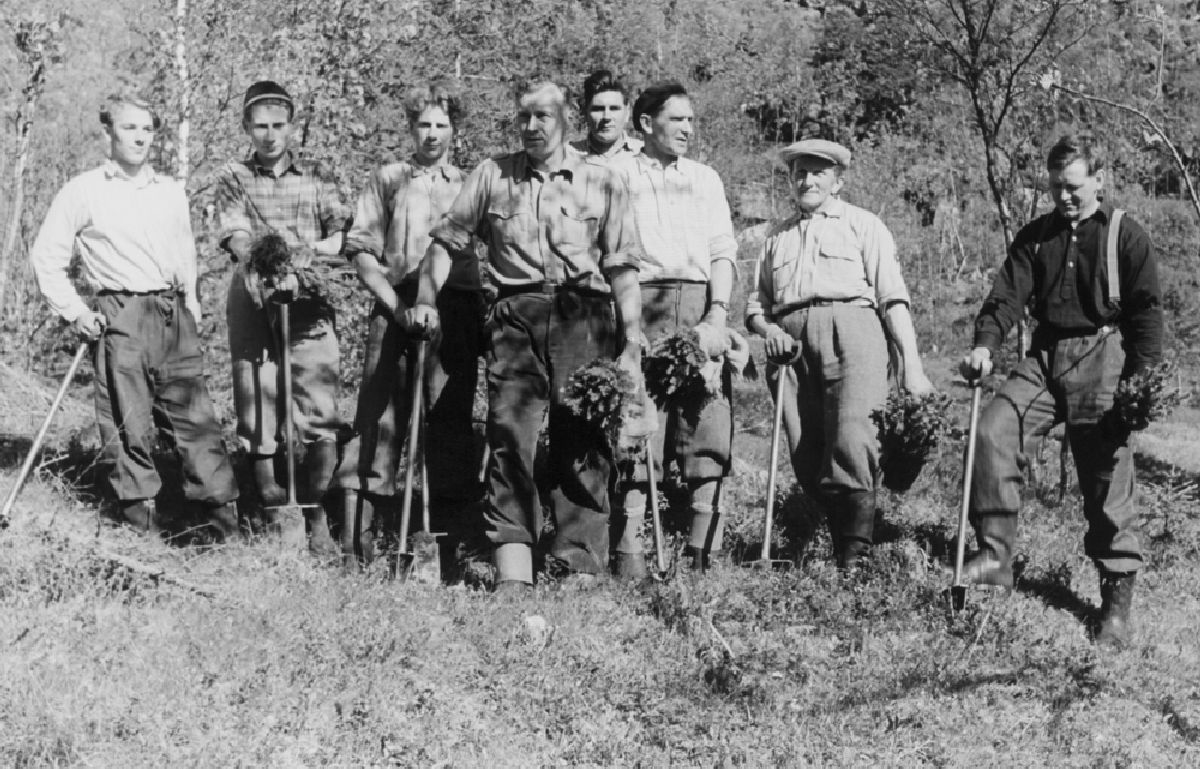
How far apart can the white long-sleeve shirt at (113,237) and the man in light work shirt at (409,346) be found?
914mm

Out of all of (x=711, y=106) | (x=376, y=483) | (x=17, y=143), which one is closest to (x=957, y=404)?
(x=711, y=106)

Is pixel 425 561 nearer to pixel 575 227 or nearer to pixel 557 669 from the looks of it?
pixel 557 669

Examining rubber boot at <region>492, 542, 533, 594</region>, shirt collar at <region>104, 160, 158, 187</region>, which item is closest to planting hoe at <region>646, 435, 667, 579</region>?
rubber boot at <region>492, 542, 533, 594</region>

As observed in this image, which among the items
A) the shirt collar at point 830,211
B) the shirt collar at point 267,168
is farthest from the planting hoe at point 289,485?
the shirt collar at point 830,211

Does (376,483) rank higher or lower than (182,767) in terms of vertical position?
higher

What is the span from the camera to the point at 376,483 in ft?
22.8

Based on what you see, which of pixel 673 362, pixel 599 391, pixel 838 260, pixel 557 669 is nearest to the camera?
pixel 557 669

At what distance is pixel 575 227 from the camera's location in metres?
6.25

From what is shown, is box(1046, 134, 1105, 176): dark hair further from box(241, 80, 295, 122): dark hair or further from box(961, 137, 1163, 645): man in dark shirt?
box(241, 80, 295, 122): dark hair

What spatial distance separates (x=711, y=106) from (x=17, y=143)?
26.0 feet

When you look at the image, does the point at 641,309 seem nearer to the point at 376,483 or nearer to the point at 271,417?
the point at 376,483

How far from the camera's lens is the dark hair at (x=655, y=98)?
6918mm

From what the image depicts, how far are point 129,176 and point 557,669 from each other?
3376 millimetres

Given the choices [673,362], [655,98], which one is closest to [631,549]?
[673,362]
